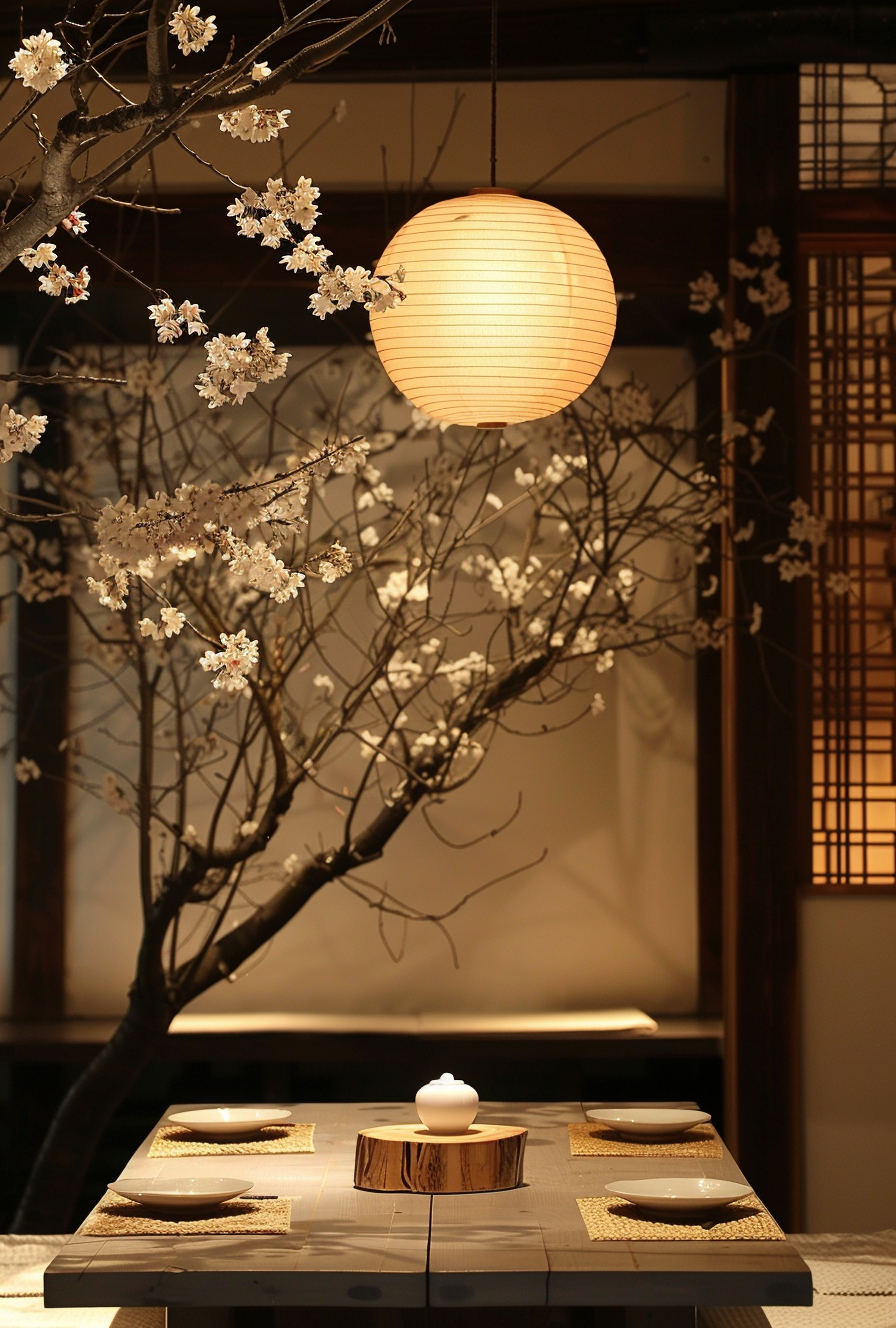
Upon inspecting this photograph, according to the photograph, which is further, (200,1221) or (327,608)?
(327,608)

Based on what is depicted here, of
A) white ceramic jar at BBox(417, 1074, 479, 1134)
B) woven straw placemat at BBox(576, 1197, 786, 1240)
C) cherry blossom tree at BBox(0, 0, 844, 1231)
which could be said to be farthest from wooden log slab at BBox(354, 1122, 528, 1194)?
cherry blossom tree at BBox(0, 0, 844, 1231)

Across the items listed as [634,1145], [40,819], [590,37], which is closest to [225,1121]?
[634,1145]

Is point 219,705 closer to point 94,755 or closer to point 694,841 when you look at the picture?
point 94,755

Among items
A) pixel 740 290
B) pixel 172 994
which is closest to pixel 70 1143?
pixel 172 994

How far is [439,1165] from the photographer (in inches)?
104

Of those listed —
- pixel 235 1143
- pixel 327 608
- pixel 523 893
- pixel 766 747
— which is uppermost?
pixel 327 608

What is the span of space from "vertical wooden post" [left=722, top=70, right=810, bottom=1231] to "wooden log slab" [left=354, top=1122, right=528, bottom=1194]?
66.6 inches

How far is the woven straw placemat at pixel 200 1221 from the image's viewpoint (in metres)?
2.40

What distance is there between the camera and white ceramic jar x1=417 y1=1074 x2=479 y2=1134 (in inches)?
108

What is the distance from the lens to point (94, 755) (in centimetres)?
472

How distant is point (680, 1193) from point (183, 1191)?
0.80 meters

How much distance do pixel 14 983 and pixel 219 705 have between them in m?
1.03

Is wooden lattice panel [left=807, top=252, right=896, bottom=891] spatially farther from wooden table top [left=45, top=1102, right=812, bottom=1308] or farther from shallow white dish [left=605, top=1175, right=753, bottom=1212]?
wooden table top [left=45, top=1102, right=812, bottom=1308]

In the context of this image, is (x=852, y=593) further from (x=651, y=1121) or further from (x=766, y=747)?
→ (x=651, y=1121)
